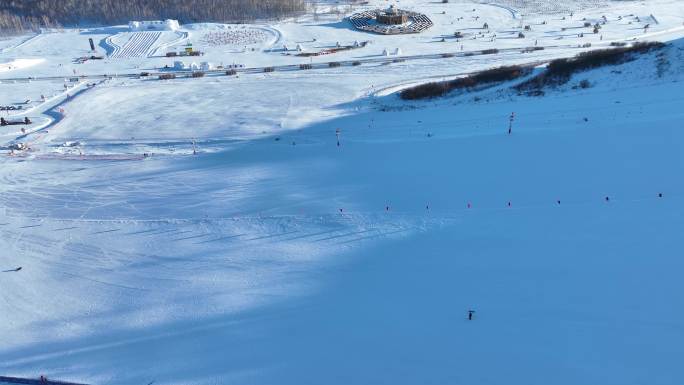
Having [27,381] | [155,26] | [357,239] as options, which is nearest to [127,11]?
[155,26]

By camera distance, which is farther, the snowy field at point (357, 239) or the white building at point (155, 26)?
the white building at point (155, 26)

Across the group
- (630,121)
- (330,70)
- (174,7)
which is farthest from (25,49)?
(630,121)

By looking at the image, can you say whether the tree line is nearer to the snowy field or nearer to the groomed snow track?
the snowy field

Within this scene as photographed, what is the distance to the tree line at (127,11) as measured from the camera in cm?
7969

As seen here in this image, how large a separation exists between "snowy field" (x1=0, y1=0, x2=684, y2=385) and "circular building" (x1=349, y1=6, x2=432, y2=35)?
3238 cm

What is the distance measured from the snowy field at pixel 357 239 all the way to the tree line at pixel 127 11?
53272mm

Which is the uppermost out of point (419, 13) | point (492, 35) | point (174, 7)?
point (174, 7)

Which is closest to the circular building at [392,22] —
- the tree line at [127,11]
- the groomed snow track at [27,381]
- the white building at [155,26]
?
the tree line at [127,11]

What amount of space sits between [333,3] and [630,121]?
74.7m

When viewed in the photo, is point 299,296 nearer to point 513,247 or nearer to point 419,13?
point 513,247

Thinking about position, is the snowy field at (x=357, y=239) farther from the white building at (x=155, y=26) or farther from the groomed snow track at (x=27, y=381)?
the white building at (x=155, y=26)

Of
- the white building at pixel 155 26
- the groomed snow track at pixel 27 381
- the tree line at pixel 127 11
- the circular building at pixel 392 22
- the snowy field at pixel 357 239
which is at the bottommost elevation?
the groomed snow track at pixel 27 381

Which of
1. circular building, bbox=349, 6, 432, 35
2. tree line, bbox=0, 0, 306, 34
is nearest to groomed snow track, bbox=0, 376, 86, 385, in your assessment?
circular building, bbox=349, 6, 432, 35

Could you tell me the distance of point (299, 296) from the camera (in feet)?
47.4
